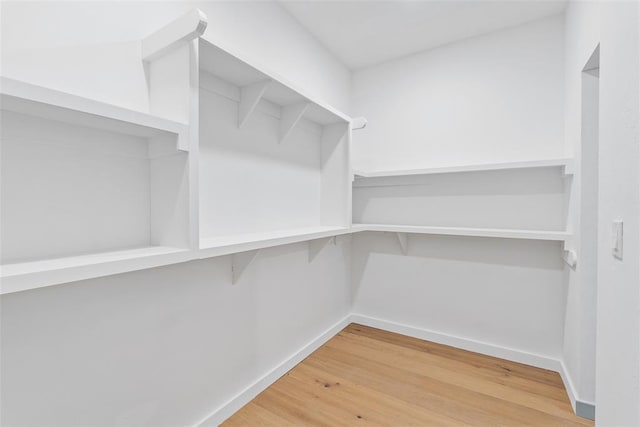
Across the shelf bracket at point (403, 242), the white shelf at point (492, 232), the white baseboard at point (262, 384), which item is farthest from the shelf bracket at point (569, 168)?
the white baseboard at point (262, 384)

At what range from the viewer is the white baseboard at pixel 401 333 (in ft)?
5.23

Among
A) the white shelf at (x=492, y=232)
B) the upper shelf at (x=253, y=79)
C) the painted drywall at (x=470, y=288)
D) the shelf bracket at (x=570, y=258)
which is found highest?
the upper shelf at (x=253, y=79)

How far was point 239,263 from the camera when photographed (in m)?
1.60

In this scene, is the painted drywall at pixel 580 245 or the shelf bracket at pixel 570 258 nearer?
the painted drywall at pixel 580 245

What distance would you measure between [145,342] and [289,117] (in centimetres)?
140

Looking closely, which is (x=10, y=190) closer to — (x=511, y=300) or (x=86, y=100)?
(x=86, y=100)

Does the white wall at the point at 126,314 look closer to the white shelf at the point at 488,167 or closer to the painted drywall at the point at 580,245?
the white shelf at the point at 488,167

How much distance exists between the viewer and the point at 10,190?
2.87ft

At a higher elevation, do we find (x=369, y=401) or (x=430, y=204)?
(x=430, y=204)

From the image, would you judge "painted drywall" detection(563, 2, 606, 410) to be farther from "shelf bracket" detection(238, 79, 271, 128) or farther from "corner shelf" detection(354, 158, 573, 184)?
"shelf bracket" detection(238, 79, 271, 128)

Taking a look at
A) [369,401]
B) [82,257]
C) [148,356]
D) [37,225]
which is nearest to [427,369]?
[369,401]

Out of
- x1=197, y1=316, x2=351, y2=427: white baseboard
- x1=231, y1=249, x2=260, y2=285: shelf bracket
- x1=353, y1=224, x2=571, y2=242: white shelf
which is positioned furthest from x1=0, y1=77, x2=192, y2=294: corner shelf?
x1=353, y1=224, x2=571, y2=242: white shelf

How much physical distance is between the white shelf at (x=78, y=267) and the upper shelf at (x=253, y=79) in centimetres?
81

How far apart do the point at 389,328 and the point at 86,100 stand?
261 centimetres
